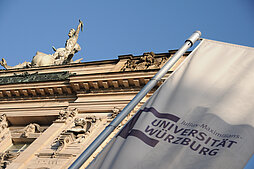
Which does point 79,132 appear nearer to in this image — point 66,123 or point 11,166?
point 66,123

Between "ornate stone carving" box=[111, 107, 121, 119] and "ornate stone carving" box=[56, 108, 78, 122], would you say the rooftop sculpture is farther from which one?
"ornate stone carving" box=[111, 107, 121, 119]

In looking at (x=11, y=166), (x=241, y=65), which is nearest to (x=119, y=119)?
(x=241, y=65)

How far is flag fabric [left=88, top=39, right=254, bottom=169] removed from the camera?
→ 15.0 ft

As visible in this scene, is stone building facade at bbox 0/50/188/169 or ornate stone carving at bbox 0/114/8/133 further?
ornate stone carving at bbox 0/114/8/133

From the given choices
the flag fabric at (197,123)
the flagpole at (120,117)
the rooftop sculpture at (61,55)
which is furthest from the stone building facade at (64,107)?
the flag fabric at (197,123)

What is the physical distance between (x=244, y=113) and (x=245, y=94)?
1.37 feet

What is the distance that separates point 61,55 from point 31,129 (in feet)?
30.9

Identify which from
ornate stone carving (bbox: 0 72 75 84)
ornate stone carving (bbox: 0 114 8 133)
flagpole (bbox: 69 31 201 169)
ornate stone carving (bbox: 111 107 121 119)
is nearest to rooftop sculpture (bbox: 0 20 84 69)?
ornate stone carving (bbox: 0 72 75 84)

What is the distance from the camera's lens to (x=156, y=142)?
4871 mm

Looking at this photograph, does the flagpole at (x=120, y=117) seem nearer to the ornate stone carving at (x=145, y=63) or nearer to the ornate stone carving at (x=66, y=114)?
the ornate stone carving at (x=66, y=114)

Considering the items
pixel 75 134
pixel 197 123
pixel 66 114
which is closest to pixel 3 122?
pixel 66 114

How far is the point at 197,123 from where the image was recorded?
5.04 meters

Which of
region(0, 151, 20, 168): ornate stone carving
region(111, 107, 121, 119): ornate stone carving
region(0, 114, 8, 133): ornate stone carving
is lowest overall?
region(0, 151, 20, 168): ornate stone carving

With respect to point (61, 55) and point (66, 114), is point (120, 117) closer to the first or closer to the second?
point (66, 114)
